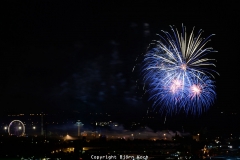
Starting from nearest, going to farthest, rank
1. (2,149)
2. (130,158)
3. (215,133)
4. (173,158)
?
(173,158) → (130,158) → (2,149) → (215,133)

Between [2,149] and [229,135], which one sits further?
[229,135]

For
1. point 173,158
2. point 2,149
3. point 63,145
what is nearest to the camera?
point 173,158

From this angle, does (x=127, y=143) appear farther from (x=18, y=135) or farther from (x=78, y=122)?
(x=78, y=122)

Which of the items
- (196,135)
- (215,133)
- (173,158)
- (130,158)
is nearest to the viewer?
(173,158)

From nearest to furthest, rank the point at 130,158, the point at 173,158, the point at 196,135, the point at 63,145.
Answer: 1. the point at 173,158
2. the point at 130,158
3. the point at 63,145
4. the point at 196,135

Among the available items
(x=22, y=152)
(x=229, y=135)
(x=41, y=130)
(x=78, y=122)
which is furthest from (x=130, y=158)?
(x=78, y=122)

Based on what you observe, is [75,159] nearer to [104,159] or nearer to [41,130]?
[104,159]

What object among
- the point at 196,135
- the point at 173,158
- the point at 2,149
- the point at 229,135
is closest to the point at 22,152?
the point at 2,149

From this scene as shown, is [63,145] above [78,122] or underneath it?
underneath

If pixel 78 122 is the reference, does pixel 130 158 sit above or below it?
below
